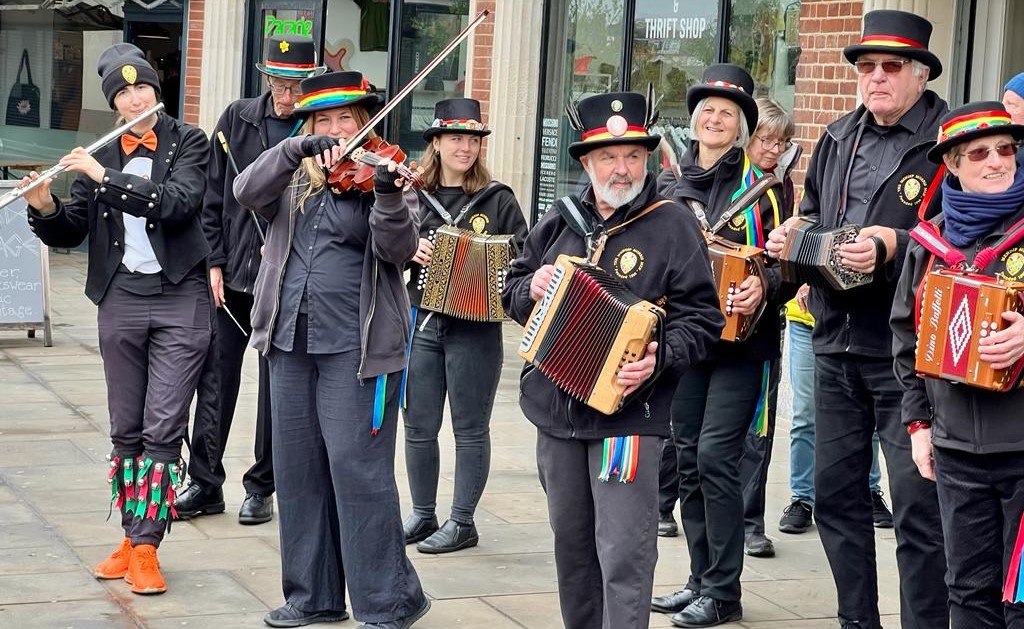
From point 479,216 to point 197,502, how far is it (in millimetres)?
1925

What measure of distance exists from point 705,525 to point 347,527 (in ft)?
4.83

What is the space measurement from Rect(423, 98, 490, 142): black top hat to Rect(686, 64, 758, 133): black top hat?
1.03 meters

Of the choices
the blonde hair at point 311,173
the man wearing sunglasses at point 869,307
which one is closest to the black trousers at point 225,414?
the blonde hair at point 311,173

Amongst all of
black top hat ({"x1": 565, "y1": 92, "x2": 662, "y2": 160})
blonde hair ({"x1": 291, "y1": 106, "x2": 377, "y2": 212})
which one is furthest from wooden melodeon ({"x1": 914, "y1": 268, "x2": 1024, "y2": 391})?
blonde hair ({"x1": 291, "y1": 106, "x2": 377, "y2": 212})

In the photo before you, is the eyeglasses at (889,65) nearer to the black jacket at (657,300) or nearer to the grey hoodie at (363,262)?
the black jacket at (657,300)

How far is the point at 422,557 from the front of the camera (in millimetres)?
6766

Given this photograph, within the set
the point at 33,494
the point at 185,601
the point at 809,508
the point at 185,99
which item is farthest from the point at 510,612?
the point at 185,99

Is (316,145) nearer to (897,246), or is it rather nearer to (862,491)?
(897,246)

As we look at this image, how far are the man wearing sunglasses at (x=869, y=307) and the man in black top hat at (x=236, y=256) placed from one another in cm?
260

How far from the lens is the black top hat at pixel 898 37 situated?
213 inches

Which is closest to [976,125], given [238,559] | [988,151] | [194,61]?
[988,151]

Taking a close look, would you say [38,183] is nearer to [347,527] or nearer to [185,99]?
[347,527]

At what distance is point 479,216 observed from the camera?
6.92 m

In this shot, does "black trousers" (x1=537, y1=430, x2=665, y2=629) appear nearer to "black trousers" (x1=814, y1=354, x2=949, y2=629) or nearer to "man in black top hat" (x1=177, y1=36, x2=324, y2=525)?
"black trousers" (x1=814, y1=354, x2=949, y2=629)
